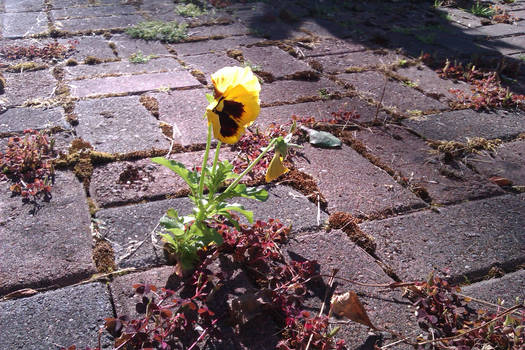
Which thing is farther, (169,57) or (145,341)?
(169,57)

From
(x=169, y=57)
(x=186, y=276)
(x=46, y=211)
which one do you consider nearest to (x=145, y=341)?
(x=186, y=276)

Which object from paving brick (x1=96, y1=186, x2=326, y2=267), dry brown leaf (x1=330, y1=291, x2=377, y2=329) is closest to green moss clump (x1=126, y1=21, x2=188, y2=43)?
paving brick (x1=96, y1=186, x2=326, y2=267)

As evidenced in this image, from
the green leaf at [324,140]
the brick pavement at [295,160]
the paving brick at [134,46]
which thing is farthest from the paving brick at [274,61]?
the green leaf at [324,140]

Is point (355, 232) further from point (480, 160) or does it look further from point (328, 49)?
point (328, 49)

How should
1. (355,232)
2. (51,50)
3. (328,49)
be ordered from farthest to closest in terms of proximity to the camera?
(328,49), (51,50), (355,232)

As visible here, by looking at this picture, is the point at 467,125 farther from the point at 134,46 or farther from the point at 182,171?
the point at 134,46

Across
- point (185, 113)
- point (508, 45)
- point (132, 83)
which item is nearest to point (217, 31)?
point (132, 83)
